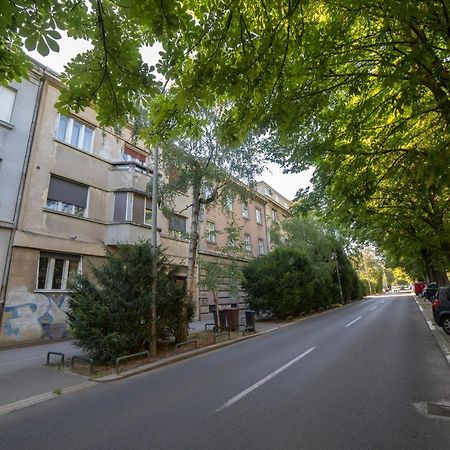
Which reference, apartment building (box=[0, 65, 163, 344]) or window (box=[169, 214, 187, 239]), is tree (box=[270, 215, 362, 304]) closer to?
window (box=[169, 214, 187, 239])

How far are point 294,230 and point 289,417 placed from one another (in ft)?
87.3

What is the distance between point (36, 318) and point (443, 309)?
15561mm

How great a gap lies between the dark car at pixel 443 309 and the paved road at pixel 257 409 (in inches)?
180

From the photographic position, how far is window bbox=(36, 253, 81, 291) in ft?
45.8

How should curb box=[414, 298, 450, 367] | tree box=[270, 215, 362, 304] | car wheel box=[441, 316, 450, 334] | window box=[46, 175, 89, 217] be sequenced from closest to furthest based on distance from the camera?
curb box=[414, 298, 450, 367] < car wheel box=[441, 316, 450, 334] < window box=[46, 175, 89, 217] < tree box=[270, 215, 362, 304]

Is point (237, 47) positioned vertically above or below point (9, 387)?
above

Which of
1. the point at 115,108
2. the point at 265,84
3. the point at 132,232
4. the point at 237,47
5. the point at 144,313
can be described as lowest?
the point at 144,313

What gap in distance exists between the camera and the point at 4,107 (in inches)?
533

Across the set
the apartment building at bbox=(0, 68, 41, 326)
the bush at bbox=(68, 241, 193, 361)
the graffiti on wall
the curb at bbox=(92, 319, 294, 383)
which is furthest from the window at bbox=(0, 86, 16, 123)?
the curb at bbox=(92, 319, 294, 383)

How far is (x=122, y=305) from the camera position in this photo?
358 inches

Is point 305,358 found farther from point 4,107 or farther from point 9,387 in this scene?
point 4,107

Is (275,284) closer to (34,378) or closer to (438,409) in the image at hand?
(34,378)

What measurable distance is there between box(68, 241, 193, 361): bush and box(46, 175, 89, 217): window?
21.6 feet

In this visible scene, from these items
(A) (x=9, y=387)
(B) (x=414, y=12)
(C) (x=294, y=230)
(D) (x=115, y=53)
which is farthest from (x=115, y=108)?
(C) (x=294, y=230)
